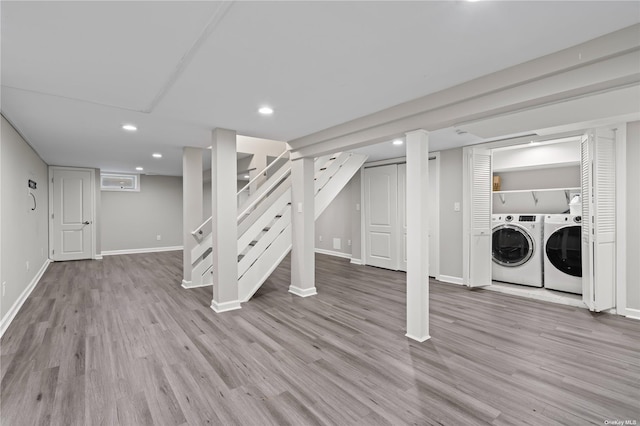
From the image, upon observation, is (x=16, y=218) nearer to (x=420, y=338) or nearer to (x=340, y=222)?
(x=420, y=338)

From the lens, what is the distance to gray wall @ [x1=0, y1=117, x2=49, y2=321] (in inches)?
122

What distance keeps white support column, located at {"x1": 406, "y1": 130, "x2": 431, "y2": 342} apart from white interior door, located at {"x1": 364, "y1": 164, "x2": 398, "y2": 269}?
119 inches

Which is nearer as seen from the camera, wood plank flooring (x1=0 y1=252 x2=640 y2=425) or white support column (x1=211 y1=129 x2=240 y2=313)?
wood plank flooring (x1=0 y1=252 x2=640 y2=425)

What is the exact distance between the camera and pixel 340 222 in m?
7.24

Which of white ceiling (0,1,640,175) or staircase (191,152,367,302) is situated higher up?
white ceiling (0,1,640,175)

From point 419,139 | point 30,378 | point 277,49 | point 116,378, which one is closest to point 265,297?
point 116,378

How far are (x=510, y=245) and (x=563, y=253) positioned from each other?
25.3 inches

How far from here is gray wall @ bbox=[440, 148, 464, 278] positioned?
15.4ft

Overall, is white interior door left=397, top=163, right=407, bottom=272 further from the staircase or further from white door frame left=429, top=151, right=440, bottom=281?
the staircase

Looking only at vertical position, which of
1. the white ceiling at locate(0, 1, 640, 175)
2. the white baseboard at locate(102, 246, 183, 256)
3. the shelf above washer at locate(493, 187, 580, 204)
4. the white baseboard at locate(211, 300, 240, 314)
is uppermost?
the white ceiling at locate(0, 1, 640, 175)

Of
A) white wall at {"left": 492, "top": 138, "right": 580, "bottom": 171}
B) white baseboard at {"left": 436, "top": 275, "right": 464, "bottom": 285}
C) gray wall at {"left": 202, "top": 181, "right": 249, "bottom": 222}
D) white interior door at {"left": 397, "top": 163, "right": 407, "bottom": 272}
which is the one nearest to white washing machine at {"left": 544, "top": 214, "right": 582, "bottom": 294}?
white wall at {"left": 492, "top": 138, "right": 580, "bottom": 171}

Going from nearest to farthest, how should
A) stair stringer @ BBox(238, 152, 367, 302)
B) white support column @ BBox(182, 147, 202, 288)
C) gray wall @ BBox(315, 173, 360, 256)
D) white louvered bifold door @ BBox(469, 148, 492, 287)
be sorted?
stair stringer @ BBox(238, 152, 367, 302)
white louvered bifold door @ BBox(469, 148, 492, 287)
white support column @ BBox(182, 147, 202, 288)
gray wall @ BBox(315, 173, 360, 256)

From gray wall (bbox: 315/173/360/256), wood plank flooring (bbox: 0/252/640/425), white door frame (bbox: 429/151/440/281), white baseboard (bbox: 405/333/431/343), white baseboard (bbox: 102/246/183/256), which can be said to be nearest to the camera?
wood plank flooring (bbox: 0/252/640/425)

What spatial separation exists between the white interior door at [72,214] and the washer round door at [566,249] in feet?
29.9
